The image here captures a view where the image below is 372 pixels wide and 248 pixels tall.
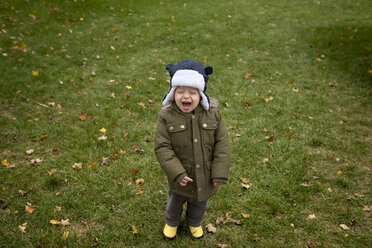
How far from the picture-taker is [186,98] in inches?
90.9

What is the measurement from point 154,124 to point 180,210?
2163mm

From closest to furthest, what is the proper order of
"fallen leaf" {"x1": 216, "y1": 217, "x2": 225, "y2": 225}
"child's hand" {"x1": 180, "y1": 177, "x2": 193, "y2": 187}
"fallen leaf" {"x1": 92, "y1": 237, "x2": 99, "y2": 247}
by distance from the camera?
"child's hand" {"x1": 180, "y1": 177, "x2": 193, "y2": 187} → "fallen leaf" {"x1": 92, "y1": 237, "x2": 99, "y2": 247} → "fallen leaf" {"x1": 216, "y1": 217, "x2": 225, "y2": 225}

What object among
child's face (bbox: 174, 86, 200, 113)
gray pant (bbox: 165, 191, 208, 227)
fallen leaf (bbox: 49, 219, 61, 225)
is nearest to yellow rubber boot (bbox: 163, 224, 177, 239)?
gray pant (bbox: 165, 191, 208, 227)

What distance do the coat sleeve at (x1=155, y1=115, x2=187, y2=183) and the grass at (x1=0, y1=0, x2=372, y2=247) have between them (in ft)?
3.46

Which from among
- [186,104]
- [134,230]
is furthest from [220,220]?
[186,104]

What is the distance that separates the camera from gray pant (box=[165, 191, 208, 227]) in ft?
9.07

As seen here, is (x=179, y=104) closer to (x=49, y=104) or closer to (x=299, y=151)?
(x=299, y=151)

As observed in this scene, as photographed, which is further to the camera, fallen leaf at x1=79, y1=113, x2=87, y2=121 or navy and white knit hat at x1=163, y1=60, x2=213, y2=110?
fallen leaf at x1=79, y1=113, x2=87, y2=121

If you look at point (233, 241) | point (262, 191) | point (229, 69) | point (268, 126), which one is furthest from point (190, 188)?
point (229, 69)

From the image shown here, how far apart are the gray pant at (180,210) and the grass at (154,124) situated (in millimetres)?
235

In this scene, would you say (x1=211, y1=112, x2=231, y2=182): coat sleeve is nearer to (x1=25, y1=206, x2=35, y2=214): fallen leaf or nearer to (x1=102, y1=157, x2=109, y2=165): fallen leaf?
(x1=102, y1=157, x2=109, y2=165): fallen leaf

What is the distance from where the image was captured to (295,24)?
981 cm

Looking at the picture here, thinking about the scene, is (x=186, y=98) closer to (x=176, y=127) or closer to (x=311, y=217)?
(x=176, y=127)

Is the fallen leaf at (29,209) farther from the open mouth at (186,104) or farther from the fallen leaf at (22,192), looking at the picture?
the open mouth at (186,104)
